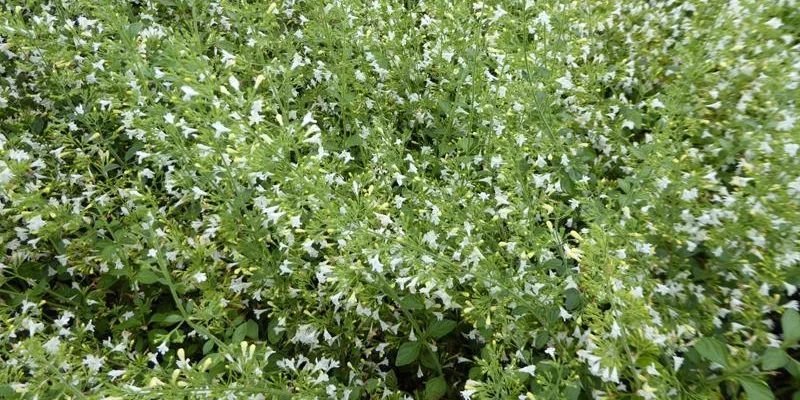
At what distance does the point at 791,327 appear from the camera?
186 cm

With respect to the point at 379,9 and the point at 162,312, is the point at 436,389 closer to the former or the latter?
the point at 162,312

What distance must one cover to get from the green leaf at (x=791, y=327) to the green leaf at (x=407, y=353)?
1.47 m

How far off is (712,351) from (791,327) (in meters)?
0.26

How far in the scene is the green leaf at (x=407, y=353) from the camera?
260 centimetres

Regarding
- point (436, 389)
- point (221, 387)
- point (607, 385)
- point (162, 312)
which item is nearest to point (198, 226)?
point (162, 312)

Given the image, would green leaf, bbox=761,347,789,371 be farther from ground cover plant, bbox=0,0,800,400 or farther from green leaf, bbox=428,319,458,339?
green leaf, bbox=428,319,458,339

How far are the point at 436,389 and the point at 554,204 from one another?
1109 mm

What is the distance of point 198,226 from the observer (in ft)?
10.9

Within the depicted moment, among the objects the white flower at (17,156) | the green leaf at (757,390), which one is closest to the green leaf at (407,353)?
the green leaf at (757,390)

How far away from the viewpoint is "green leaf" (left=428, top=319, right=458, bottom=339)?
8.68 ft

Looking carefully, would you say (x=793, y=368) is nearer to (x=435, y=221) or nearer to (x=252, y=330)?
(x=435, y=221)

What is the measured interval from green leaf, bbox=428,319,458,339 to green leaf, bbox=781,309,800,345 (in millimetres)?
1319

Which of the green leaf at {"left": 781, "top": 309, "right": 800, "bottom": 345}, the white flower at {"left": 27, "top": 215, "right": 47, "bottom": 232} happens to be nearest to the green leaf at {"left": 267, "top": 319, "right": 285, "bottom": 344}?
the white flower at {"left": 27, "top": 215, "right": 47, "bottom": 232}

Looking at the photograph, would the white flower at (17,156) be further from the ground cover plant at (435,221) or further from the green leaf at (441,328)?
the green leaf at (441,328)
